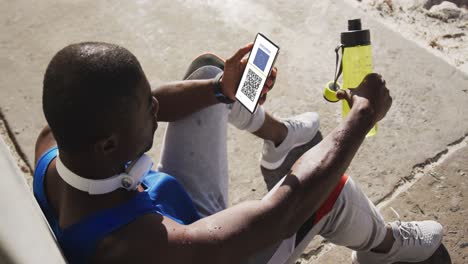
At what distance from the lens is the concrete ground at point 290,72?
8.29ft

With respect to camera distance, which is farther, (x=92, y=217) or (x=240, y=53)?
(x=240, y=53)

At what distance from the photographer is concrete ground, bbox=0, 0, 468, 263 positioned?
2.53 metres

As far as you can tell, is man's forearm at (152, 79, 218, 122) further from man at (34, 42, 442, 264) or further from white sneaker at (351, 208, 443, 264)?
white sneaker at (351, 208, 443, 264)

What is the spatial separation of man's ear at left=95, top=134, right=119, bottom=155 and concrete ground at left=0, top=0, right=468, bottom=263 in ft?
4.04

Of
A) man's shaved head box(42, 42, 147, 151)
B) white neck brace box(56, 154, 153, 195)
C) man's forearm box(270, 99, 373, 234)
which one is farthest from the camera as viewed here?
man's forearm box(270, 99, 373, 234)

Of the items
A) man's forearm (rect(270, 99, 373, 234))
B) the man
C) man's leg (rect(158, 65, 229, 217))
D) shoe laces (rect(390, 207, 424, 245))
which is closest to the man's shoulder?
the man

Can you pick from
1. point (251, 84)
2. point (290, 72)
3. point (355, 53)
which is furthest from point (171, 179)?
point (290, 72)

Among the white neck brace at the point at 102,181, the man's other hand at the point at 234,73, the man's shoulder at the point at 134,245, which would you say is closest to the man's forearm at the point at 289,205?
the man's shoulder at the point at 134,245

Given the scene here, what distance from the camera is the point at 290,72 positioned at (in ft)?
10.1

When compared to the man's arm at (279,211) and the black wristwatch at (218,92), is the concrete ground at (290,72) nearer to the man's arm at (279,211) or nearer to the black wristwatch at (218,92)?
the black wristwatch at (218,92)

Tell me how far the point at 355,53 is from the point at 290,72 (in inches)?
44.4

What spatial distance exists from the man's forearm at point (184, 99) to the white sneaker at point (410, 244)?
85 cm

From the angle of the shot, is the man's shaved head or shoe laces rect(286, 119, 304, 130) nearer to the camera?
the man's shaved head

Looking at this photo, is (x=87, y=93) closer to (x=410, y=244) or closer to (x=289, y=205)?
(x=289, y=205)
